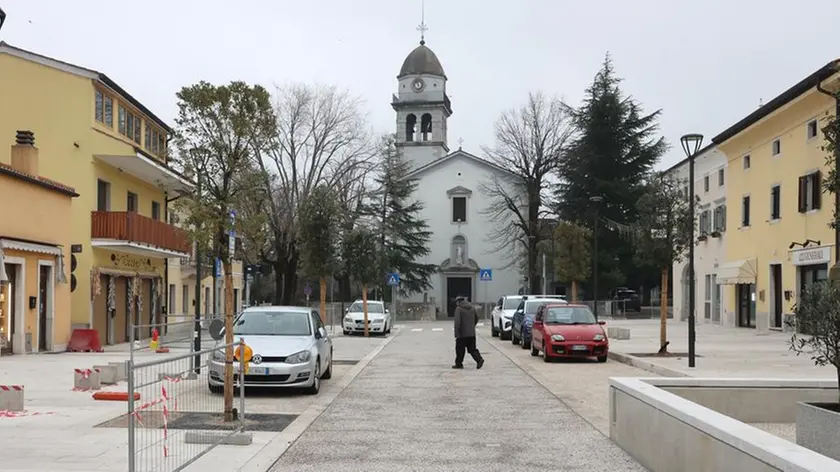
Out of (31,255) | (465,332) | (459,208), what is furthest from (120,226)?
(459,208)

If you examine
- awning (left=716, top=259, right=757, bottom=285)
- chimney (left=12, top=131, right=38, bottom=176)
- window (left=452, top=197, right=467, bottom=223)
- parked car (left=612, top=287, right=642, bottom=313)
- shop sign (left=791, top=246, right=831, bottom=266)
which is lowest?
parked car (left=612, top=287, right=642, bottom=313)

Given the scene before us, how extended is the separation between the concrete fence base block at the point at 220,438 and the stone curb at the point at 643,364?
10.1 metres

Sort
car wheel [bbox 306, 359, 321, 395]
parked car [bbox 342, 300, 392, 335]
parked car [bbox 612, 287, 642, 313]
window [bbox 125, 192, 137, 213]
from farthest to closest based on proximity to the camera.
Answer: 1. parked car [bbox 612, 287, 642, 313]
2. parked car [bbox 342, 300, 392, 335]
3. window [bbox 125, 192, 137, 213]
4. car wheel [bbox 306, 359, 321, 395]

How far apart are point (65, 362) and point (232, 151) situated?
11.6m

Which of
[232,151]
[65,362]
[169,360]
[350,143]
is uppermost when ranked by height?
[350,143]

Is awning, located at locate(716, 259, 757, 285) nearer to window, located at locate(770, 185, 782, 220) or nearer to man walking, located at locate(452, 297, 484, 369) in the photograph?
window, located at locate(770, 185, 782, 220)

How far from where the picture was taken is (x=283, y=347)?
551 inches

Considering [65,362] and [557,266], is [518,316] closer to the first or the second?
[557,266]

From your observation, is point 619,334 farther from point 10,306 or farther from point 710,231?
point 10,306

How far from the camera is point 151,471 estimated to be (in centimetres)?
714

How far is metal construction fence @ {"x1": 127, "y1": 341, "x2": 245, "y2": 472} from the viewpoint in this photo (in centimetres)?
692

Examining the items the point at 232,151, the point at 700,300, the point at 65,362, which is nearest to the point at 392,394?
the point at 232,151

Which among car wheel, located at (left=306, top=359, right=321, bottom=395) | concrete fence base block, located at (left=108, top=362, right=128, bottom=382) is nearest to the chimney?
concrete fence base block, located at (left=108, top=362, right=128, bottom=382)

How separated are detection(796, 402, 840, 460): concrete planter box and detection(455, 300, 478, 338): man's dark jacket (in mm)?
11548
